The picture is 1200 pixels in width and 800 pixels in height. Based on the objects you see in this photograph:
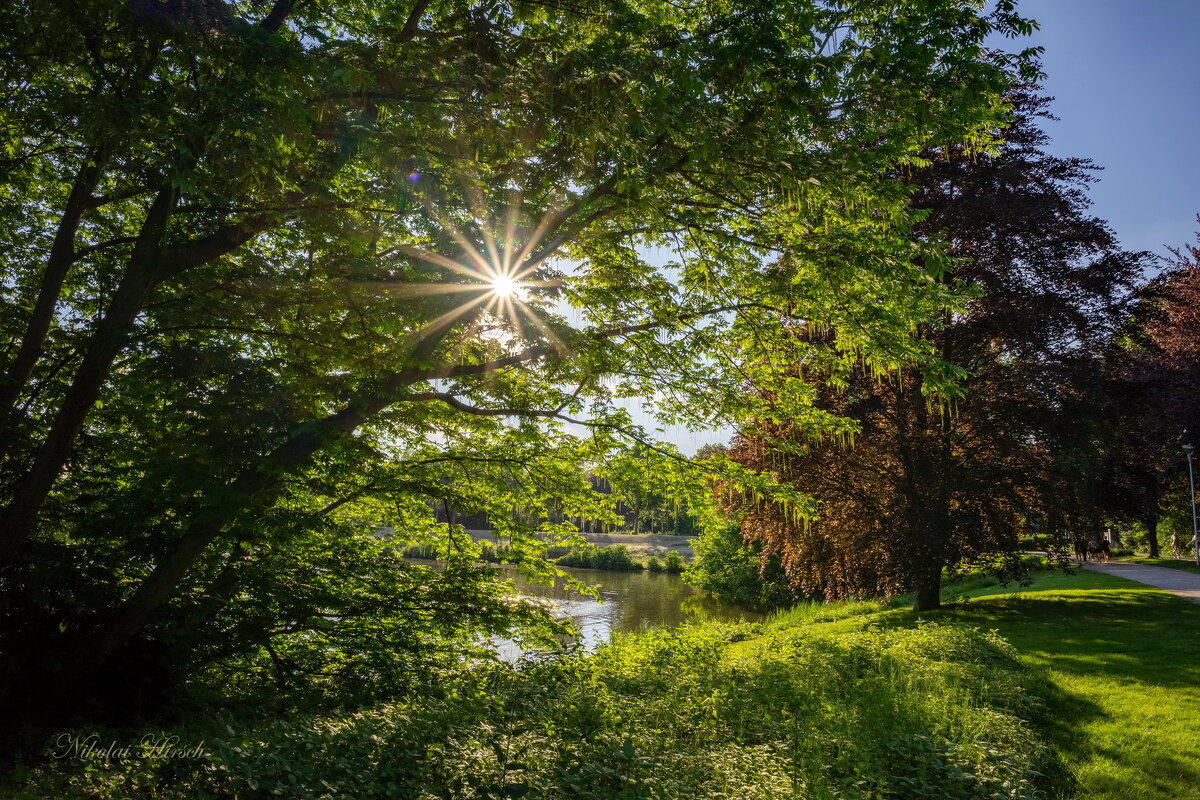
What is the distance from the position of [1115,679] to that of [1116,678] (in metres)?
0.05

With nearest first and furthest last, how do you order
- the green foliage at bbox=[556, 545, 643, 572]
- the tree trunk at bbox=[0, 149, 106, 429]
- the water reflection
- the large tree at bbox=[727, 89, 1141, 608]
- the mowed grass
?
the mowed grass
the tree trunk at bbox=[0, 149, 106, 429]
the large tree at bbox=[727, 89, 1141, 608]
the water reflection
the green foliage at bbox=[556, 545, 643, 572]

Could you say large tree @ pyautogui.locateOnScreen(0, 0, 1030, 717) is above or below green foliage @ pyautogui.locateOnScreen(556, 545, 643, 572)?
above

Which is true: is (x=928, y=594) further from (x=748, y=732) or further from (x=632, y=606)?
(x=632, y=606)

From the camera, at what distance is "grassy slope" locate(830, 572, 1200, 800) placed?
5.16 m

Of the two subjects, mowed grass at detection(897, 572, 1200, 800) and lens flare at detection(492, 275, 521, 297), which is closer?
mowed grass at detection(897, 572, 1200, 800)

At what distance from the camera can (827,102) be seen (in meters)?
4.80

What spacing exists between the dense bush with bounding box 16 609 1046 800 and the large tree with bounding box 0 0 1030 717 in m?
1.57

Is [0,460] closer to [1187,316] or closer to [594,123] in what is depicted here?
[594,123]

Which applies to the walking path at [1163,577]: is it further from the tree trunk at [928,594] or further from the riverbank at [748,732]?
the riverbank at [748,732]

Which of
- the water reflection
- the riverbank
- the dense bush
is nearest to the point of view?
the dense bush

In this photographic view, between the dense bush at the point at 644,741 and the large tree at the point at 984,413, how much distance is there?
486cm

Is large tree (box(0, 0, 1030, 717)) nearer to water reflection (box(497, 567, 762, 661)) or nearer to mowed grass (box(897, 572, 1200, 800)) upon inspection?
mowed grass (box(897, 572, 1200, 800))

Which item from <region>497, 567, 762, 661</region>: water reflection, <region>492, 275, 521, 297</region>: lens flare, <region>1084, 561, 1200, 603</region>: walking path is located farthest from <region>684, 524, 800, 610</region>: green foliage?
<region>492, 275, 521, 297</region>: lens flare

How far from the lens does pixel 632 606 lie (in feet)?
72.1
